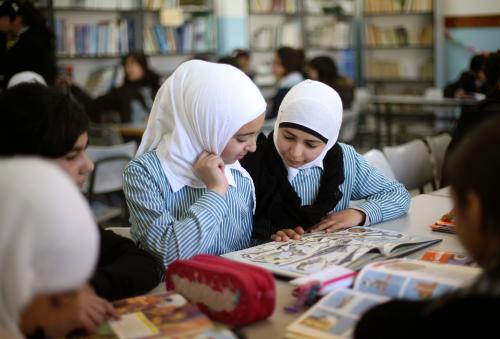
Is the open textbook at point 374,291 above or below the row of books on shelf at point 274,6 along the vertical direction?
below

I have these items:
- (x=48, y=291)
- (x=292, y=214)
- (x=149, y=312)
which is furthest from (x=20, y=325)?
Result: (x=292, y=214)

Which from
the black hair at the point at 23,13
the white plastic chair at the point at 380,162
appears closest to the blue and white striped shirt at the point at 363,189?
the white plastic chair at the point at 380,162

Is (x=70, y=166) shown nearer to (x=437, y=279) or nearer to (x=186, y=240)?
(x=186, y=240)

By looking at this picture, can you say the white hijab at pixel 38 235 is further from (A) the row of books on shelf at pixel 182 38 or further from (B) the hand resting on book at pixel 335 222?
(A) the row of books on shelf at pixel 182 38

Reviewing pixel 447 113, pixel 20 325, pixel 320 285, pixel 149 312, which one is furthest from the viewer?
pixel 447 113

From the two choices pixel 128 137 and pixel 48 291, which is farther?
pixel 128 137

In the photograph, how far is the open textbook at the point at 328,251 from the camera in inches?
65.5

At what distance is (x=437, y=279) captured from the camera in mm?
1390

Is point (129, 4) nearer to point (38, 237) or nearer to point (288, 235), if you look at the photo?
point (288, 235)

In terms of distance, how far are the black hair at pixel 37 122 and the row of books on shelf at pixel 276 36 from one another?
6.89 meters

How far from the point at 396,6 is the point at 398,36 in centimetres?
40

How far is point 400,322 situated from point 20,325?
0.58m

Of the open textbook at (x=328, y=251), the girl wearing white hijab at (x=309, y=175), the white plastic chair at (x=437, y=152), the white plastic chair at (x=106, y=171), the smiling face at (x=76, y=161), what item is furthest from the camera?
the white plastic chair at (x=106, y=171)

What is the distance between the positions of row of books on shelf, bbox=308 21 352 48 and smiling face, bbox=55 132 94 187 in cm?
760
